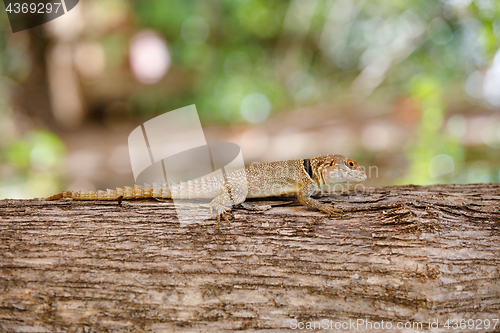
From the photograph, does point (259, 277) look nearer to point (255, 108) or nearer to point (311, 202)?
point (311, 202)

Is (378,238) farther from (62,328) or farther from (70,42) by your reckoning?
(70,42)

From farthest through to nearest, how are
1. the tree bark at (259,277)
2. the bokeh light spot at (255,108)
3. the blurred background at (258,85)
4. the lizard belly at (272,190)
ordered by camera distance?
the bokeh light spot at (255,108) < the blurred background at (258,85) < the lizard belly at (272,190) < the tree bark at (259,277)

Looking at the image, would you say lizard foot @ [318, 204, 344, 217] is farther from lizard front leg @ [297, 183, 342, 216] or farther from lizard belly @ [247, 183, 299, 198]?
lizard belly @ [247, 183, 299, 198]

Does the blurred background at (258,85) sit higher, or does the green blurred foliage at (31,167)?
the blurred background at (258,85)

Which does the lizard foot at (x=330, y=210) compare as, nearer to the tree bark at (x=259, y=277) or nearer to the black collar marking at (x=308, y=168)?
the tree bark at (x=259, y=277)

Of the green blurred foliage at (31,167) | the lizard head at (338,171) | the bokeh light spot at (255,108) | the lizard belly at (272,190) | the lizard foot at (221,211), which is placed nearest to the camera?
the lizard foot at (221,211)

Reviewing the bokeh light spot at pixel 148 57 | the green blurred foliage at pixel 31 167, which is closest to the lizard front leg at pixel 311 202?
the green blurred foliage at pixel 31 167

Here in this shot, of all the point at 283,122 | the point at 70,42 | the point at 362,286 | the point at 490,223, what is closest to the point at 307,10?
the point at 283,122
